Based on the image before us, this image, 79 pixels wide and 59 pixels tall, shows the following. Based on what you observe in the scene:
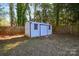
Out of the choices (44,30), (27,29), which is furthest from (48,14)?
(27,29)

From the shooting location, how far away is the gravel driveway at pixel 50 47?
421 centimetres

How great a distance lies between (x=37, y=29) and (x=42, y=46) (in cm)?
28

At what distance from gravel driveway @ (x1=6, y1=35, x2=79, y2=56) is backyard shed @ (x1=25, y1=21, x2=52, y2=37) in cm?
8

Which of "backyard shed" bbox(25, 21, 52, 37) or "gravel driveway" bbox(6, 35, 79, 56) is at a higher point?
"backyard shed" bbox(25, 21, 52, 37)

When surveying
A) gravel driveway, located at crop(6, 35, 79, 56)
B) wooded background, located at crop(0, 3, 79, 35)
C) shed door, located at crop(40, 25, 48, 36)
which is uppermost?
wooded background, located at crop(0, 3, 79, 35)

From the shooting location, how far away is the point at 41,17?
168 inches

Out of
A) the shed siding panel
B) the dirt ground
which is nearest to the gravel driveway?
the dirt ground

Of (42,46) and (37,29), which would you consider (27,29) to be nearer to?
(37,29)

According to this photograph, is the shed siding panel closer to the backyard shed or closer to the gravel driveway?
the backyard shed

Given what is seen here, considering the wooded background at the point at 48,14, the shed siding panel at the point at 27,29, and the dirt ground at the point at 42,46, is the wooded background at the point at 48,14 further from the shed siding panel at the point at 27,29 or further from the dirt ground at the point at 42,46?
the dirt ground at the point at 42,46

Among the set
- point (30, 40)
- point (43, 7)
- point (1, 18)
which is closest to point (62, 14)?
point (43, 7)

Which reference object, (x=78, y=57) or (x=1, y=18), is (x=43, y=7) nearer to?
(x=1, y=18)

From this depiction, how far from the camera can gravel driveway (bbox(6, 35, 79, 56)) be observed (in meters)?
4.21

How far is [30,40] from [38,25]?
266mm
